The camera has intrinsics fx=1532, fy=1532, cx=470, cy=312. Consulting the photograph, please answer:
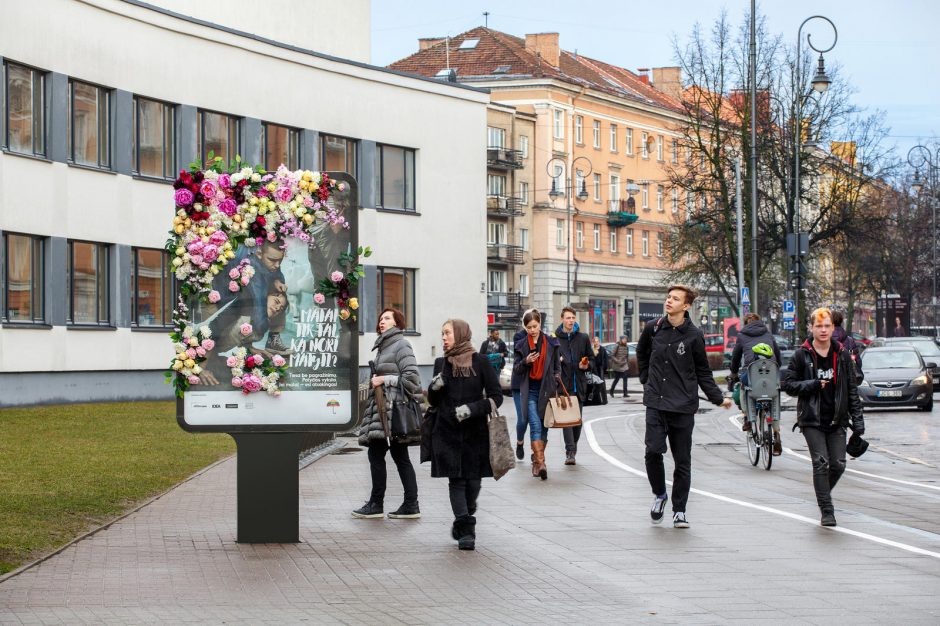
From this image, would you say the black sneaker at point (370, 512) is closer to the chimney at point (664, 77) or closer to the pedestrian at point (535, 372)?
the pedestrian at point (535, 372)

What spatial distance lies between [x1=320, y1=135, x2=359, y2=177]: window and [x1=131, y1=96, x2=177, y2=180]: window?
620 cm

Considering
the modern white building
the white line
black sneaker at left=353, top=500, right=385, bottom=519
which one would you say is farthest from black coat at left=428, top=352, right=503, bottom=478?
the modern white building

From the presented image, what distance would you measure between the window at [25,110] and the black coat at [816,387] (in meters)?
22.4

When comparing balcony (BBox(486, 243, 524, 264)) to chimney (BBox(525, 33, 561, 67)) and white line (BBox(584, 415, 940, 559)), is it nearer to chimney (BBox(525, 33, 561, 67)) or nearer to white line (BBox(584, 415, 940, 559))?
chimney (BBox(525, 33, 561, 67))

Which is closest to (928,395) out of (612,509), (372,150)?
(372,150)

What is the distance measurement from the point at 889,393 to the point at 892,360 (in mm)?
1161

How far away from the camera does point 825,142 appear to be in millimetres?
54875

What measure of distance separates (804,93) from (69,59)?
99.3 feet

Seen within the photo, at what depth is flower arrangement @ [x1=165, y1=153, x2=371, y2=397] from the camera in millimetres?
11453

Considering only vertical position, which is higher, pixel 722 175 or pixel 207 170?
pixel 722 175

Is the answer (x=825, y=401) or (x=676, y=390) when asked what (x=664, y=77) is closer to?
(x=825, y=401)

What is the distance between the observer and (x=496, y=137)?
82.0 meters

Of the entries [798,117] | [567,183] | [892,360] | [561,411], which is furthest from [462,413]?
[567,183]

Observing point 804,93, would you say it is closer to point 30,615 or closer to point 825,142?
point 825,142
